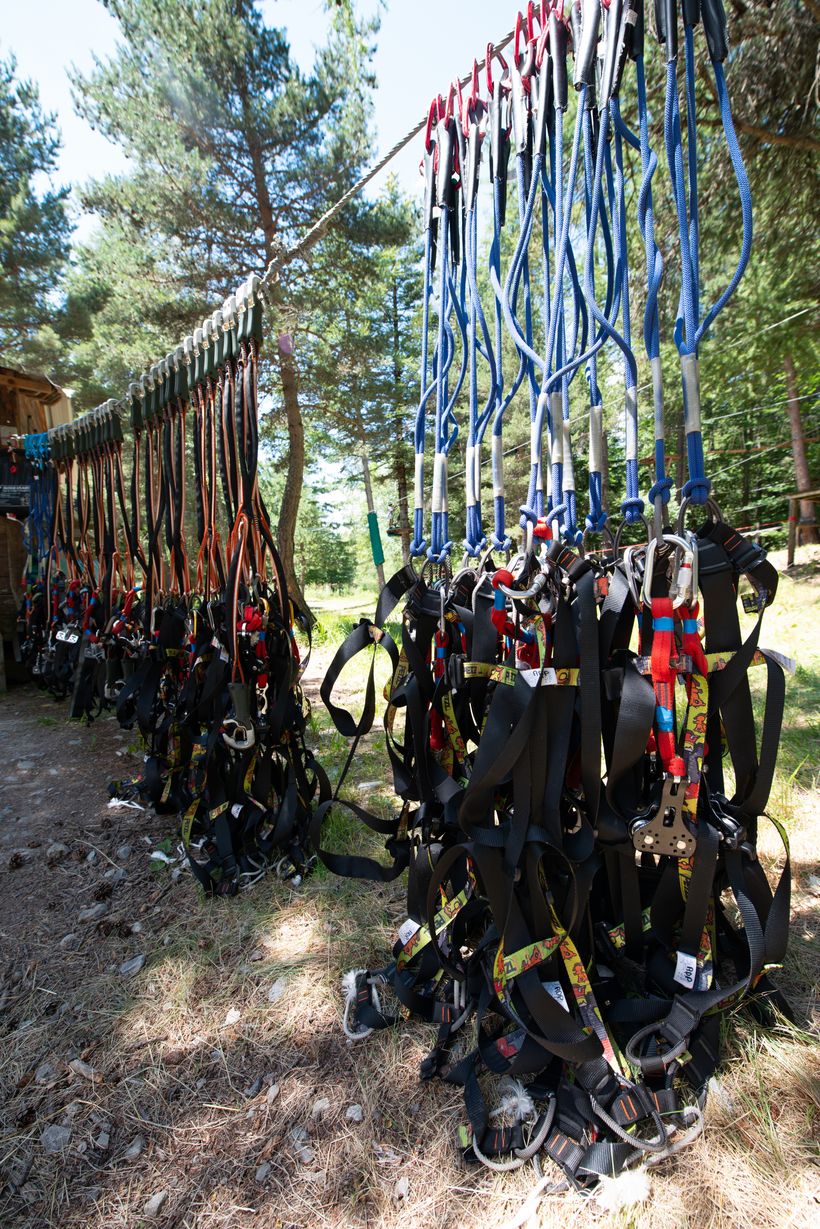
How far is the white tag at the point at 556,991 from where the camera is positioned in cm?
143

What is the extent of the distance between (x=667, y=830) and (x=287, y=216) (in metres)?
11.6

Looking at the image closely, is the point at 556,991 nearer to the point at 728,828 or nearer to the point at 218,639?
the point at 728,828

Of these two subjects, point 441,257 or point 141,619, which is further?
point 141,619

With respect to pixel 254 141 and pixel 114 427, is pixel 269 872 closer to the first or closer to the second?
pixel 114 427

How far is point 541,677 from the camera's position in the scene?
1.34 meters

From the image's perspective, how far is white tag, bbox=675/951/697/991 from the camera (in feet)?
4.66

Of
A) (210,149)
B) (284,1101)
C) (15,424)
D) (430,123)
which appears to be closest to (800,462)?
(210,149)

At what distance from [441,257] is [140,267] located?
1073 cm

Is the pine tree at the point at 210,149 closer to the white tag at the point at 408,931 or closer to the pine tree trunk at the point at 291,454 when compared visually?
the pine tree trunk at the point at 291,454

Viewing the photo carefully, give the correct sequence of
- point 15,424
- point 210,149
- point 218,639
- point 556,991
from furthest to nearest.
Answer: point 210,149
point 15,424
point 218,639
point 556,991

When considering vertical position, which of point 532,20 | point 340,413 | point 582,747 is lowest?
point 582,747

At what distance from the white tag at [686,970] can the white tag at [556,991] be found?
26 centimetres

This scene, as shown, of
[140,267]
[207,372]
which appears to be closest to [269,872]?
[207,372]

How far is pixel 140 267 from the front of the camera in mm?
10312
